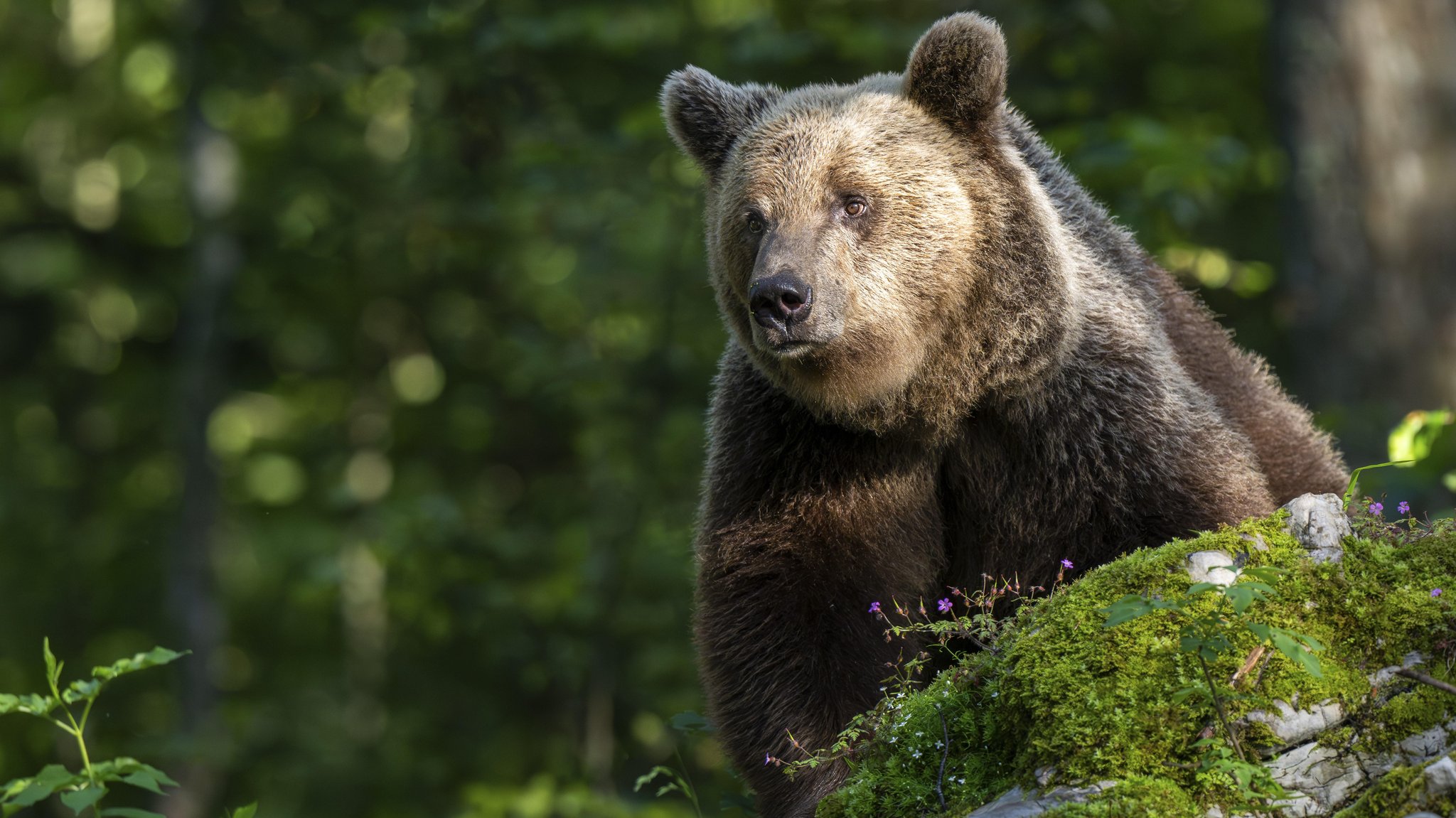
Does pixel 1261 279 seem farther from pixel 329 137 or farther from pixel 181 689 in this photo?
pixel 181 689

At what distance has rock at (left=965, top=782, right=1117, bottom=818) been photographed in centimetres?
269

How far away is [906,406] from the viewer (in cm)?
498

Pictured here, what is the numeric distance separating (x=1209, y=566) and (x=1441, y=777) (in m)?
0.69

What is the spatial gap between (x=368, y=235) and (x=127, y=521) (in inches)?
345

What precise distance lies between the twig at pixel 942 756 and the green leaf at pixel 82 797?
2121mm

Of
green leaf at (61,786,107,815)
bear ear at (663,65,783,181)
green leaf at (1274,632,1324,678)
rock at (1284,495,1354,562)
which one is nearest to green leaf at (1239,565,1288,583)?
green leaf at (1274,632,1324,678)

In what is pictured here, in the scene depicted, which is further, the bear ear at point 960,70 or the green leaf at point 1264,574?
the bear ear at point 960,70

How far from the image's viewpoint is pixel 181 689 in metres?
13.4

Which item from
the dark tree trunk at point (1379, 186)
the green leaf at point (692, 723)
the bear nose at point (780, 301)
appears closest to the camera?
the bear nose at point (780, 301)

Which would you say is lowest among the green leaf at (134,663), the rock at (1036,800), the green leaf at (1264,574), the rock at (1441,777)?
the green leaf at (134,663)

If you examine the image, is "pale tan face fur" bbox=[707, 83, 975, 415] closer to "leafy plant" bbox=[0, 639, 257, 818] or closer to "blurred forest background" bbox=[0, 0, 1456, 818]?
"blurred forest background" bbox=[0, 0, 1456, 818]

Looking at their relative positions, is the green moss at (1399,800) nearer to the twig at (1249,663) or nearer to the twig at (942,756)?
the twig at (1249,663)

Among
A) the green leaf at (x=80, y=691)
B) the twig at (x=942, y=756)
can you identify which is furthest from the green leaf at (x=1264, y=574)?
the green leaf at (x=80, y=691)

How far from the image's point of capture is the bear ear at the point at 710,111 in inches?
216
